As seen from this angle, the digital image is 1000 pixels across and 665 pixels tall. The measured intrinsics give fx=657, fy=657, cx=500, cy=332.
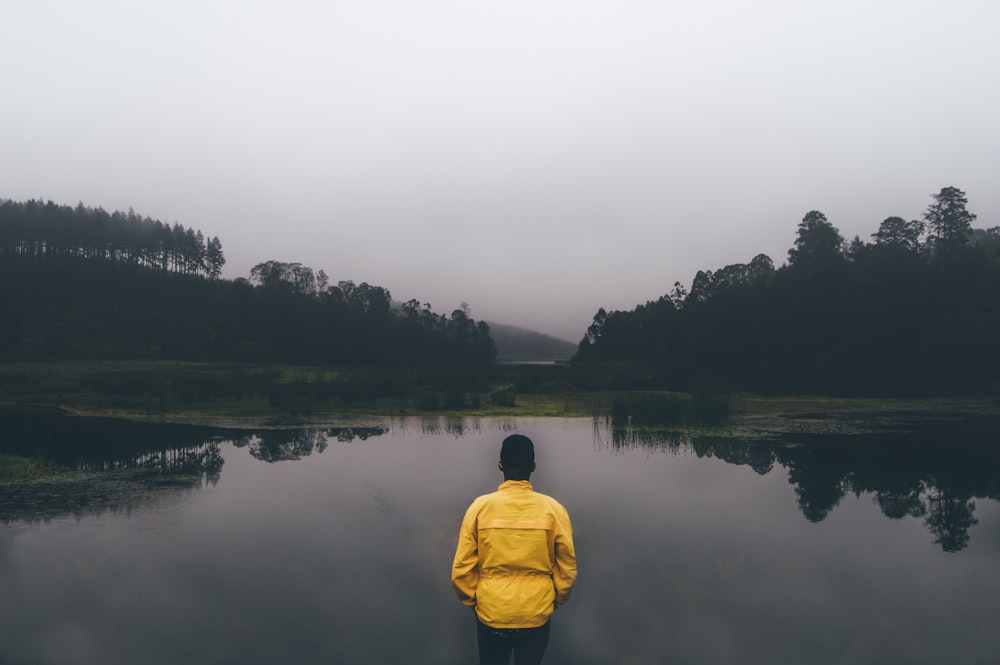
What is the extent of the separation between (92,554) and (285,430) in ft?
46.0

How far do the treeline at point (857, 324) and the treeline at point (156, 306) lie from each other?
1985 inches

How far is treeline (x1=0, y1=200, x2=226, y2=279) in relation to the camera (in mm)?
98938

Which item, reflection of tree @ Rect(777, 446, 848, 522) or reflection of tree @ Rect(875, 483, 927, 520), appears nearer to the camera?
reflection of tree @ Rect(875, 483, 927, 520)

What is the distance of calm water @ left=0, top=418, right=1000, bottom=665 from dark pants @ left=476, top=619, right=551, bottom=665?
2.39m

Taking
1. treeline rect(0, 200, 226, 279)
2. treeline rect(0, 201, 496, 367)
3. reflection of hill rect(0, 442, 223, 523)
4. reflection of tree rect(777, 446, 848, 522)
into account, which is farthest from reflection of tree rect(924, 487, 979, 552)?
treeline rect(0, 200, 226, 279)

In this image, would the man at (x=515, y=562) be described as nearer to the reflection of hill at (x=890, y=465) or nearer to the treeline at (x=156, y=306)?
the reflection of hill at (x=890, y=465)

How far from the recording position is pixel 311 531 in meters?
10.2

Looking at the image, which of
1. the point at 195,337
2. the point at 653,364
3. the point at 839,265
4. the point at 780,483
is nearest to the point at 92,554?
the point at 780,483

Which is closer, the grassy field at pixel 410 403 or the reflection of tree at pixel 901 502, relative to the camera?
the reflection of tree at pixel 901 502

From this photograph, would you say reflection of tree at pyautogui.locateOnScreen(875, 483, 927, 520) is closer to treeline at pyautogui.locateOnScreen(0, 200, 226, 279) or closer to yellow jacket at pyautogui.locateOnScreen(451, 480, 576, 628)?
yellow jacket at pyautogui.locateOnScreen(451, 480, 576, 628)

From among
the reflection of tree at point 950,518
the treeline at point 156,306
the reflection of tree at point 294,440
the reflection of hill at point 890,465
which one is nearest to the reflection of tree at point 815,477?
the reflection of hill at point 890,465

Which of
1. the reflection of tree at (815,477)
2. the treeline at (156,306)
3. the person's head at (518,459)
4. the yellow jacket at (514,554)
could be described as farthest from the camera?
the treeline at (156,306)

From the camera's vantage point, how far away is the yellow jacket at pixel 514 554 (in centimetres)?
366

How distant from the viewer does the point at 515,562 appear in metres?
3.67
